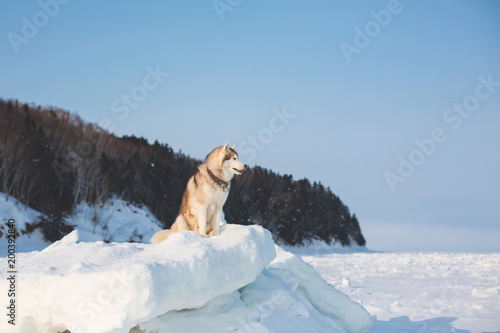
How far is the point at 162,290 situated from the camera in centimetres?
362

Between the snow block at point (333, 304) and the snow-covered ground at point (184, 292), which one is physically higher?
the snow-covered ground at point (184, 292)

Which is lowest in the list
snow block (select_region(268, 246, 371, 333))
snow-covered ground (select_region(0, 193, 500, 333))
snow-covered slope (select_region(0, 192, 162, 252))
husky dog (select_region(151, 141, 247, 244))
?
snow-covered slope (select_region(0, 192, 162, 252))

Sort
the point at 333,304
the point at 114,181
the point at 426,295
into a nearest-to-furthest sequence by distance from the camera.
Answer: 1. the point at 333,304
2. the point at 426,295
3. the point at 114,181

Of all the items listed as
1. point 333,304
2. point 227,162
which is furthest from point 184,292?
point 333,304

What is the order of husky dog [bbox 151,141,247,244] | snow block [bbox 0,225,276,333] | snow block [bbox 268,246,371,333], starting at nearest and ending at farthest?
snow block [bbox 0,225,276,333], husky dog [bbox 151,141,247,244], snow block [bbox 268,246,371,333]

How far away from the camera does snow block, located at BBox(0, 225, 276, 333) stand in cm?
344

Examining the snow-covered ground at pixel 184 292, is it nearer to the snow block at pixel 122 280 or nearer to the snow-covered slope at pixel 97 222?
the snow block at pixel 122 280

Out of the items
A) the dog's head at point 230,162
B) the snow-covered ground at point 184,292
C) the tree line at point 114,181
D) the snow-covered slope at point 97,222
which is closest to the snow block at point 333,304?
the snow-covered ground at point 184,292

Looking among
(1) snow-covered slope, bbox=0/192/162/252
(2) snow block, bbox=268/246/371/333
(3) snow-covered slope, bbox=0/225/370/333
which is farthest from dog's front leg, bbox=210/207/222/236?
(1) snow-covered slope, bbox=0/192/162/252

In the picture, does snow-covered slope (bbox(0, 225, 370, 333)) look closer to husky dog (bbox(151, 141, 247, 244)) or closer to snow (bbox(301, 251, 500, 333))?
husky dog (bbox(151, 141, 247, 244))

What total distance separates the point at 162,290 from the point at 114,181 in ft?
71.3

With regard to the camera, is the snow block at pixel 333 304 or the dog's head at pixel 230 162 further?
the snow block at pixel 333 304

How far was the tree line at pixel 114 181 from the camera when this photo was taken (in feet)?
64.5

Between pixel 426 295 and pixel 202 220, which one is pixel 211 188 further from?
pixel 426 295
